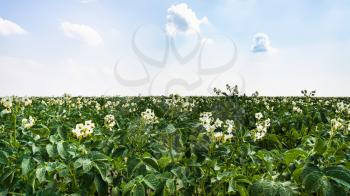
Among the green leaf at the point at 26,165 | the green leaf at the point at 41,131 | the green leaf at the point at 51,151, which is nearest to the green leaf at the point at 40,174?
the green leaf at the point at 26,165

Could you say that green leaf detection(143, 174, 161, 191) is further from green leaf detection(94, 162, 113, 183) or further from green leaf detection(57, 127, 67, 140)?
green leaf detection(57, 127, 67, 140)

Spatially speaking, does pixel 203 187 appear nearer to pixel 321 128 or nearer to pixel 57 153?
pixel 57 153

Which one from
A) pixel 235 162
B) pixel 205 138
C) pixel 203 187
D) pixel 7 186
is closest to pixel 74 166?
pixel 7 186

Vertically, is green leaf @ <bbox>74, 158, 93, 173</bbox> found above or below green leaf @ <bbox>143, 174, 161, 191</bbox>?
above

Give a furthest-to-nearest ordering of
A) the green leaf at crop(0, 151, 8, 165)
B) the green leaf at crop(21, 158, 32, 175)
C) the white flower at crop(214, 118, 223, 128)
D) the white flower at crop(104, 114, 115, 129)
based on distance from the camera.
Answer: the white flower at crop(104, 114, 115, 129), the white flower at crop(214, 118, 223, 128), the green leaf at crop(0, 151, 8, 165), the green leaf at crop(21, 158, 32, 175)

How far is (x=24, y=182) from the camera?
305cm

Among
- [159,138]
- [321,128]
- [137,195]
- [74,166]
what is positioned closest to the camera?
[137,195]

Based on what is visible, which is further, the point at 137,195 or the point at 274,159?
the point at 274,159

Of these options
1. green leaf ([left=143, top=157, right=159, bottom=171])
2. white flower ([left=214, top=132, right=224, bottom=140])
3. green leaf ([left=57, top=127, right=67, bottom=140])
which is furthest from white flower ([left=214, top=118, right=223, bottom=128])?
green leaf ([left=57, top=127, right=67, bottom=140])

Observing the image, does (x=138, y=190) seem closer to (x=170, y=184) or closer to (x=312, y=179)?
(x=170, y=184)

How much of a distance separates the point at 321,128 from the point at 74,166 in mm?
3228

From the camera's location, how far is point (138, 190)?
2475 millimetres

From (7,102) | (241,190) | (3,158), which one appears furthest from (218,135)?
(7,102)

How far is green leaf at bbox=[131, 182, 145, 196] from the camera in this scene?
8.07 ft
